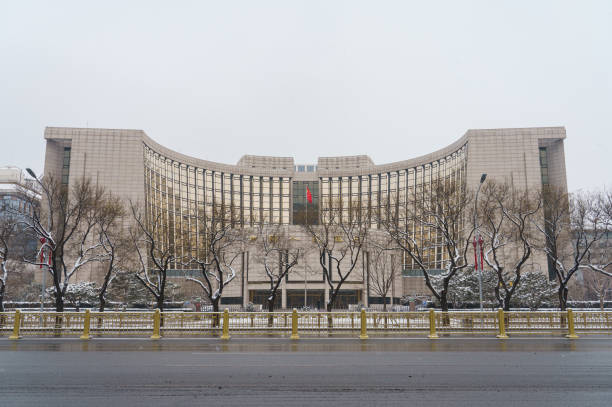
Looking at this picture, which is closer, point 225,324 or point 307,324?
point 225,324

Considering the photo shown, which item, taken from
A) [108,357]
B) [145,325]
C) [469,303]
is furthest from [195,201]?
[108,357]

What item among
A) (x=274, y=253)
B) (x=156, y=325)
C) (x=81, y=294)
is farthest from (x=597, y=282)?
(x=81, y=294)

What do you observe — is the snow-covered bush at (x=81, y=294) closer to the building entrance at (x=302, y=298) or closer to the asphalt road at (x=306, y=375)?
the building entrance at (x=302, y=298)

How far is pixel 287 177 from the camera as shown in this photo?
96250mm

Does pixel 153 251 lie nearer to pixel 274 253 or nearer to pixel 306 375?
pixel 274 253

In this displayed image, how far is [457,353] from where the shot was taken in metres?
15.2

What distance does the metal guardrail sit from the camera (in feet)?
71.6

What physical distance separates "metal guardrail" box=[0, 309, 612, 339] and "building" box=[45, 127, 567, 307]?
29.3 m

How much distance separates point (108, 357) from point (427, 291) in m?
68.5

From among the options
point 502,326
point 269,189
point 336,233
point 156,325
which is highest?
point 269,189

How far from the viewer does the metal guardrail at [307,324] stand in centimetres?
2183

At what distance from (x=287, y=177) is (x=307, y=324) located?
73.6 m

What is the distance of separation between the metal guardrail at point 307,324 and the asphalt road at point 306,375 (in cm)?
425

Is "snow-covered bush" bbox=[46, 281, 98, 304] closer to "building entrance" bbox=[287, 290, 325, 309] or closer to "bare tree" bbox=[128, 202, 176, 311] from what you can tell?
"bare tree" bbox=[128, 202, 176, 311]
